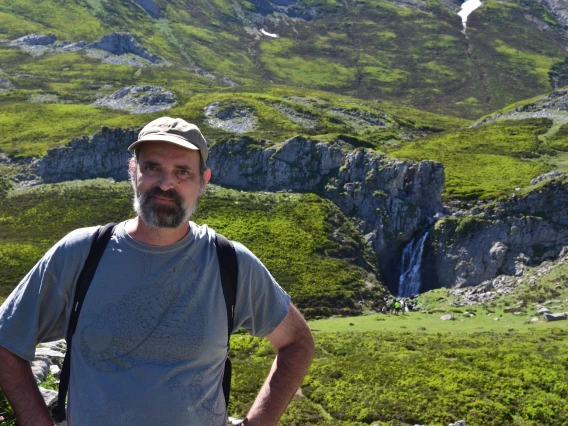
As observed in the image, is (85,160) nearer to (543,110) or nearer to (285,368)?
(285,368)

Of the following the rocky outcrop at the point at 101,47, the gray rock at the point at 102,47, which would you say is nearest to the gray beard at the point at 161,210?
the gray rock at the point at 102,47

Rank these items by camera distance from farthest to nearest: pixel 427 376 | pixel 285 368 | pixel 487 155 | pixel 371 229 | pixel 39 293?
1. pixel 487 155
2. pixel 371 229
3. pixel 427 376
4. pixel 285 368
5. pixel 39 293

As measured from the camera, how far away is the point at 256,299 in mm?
5398

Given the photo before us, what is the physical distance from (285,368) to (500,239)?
53.8m

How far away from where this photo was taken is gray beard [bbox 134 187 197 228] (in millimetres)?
5000

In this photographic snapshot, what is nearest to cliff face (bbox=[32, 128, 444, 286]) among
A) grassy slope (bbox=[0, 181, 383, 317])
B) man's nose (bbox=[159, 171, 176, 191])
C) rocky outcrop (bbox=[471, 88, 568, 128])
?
grassy slope (bbox=[0, 181, 383, 317])

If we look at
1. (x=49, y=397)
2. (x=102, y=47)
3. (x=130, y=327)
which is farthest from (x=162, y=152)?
(x=102, y=47)

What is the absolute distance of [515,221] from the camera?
5525 centimetres

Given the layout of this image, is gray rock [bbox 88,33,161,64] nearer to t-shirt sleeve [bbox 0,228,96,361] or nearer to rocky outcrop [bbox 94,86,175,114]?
rocky outcrop [bbox 94,86,175,114]

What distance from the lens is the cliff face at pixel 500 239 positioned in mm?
52906

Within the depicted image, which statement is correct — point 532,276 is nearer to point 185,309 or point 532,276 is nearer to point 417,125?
point 185,309

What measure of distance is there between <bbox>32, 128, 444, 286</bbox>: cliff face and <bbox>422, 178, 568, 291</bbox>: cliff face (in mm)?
4473

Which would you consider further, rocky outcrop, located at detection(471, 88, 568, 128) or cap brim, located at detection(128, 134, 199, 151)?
rocky outcrop, located at detection(471, 88, 568, 128)

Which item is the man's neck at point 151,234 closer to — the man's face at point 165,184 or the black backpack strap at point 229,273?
the man's face at point 165,184
